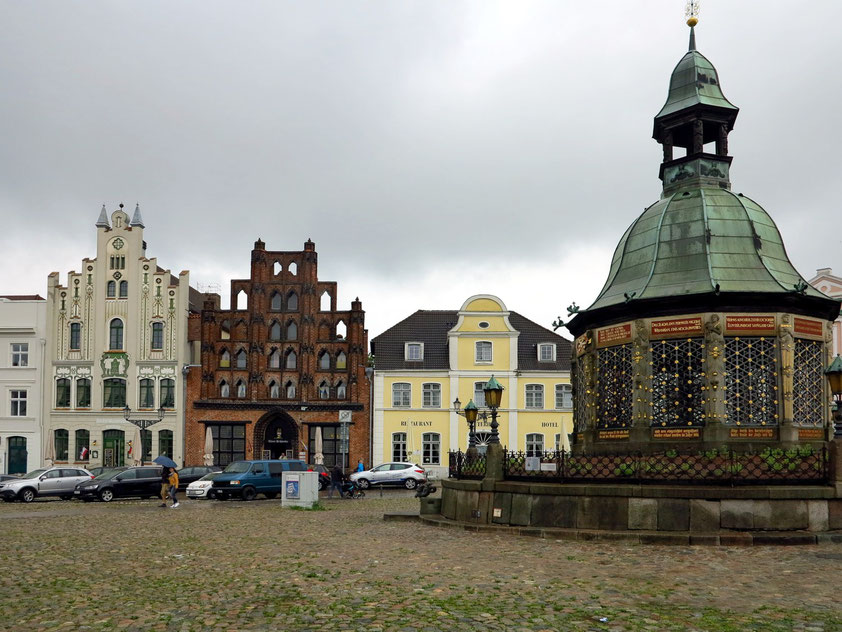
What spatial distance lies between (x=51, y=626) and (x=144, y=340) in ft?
167

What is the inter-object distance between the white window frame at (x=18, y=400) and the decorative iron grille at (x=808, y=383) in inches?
1963

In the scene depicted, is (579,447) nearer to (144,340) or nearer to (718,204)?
(718,204)

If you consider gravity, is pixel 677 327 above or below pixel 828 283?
below

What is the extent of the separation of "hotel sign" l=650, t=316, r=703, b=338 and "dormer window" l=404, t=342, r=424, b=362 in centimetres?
3719

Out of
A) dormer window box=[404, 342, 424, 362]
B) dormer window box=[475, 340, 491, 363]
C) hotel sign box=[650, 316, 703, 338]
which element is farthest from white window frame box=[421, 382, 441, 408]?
hotel sign box=[650, 316, 703, 338]

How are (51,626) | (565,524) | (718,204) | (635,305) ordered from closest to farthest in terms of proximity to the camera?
(51,626)
(565,524)
(635,305)
(718,204)

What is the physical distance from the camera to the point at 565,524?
18.6 meters

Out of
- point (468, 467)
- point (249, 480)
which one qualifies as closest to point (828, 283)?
point (249, 480)

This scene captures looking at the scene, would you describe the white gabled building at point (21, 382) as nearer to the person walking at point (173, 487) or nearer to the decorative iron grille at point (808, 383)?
the person walking at point (173, 487)

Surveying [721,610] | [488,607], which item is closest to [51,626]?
[488,607]

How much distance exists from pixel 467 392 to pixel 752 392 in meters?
37.4

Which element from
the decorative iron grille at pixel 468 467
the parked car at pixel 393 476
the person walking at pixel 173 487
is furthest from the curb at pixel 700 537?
the parked car at pixel 393 476

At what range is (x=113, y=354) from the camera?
194ft

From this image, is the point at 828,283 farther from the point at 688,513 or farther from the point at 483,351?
the point at 688,513
